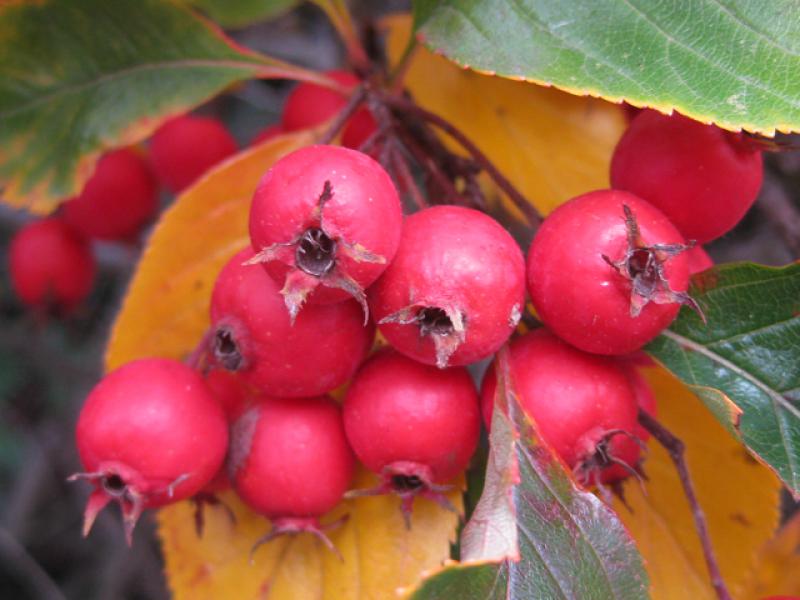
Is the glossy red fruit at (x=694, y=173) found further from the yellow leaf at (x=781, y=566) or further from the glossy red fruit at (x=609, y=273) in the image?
the yellow leaf at (x=781, y=566)

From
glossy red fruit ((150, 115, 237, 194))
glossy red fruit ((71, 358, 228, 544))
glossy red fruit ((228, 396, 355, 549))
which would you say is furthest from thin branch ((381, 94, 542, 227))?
glossy red fruit ((150, 115, 237, 194))

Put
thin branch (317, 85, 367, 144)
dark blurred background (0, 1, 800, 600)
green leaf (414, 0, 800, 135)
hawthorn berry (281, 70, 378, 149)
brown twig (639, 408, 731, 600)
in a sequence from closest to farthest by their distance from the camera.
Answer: green leaf (414, 0, 800, 135), brown twig (639, 408, 731, 600), thin branch (317, 85, 367, 144), hawthorn berry (281, 70, 378, 149), dark blurred background (0, 1, 800, 600)

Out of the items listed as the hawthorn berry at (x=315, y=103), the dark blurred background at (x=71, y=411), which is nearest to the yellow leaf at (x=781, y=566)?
the dark blurred background at (x=71, y=411)

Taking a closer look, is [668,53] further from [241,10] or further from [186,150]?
[241,10]

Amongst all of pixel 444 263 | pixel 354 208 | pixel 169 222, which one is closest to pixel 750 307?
pixel 444 263

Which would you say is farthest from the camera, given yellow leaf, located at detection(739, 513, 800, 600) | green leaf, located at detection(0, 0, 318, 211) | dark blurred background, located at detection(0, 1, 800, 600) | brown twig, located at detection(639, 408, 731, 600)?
dark blurred background, located at detection(0, 1, 800, 600)

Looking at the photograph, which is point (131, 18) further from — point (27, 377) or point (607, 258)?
point (27, 377)

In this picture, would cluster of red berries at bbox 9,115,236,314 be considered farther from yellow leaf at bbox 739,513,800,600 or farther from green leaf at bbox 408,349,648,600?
yellow leaf at bbox 739,513,800,600

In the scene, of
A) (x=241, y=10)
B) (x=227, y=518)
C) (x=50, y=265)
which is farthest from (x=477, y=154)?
(x=50, y=265)
